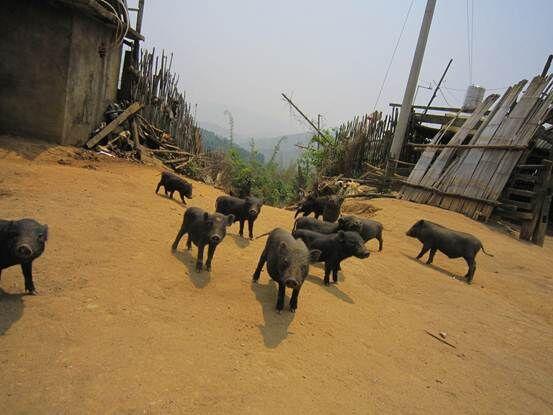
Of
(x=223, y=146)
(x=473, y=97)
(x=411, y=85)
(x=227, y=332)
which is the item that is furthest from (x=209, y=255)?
(x=223, y=146)

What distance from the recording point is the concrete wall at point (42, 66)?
9.66 meters

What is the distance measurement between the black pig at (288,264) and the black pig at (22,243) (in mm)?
2456

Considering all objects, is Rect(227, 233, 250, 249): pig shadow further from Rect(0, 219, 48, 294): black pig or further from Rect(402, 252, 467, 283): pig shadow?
Rect(402, 252, 467, 283): pig shadow

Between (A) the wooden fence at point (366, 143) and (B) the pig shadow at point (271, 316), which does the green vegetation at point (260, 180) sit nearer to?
(A) the wooden fence at point (366, 143)

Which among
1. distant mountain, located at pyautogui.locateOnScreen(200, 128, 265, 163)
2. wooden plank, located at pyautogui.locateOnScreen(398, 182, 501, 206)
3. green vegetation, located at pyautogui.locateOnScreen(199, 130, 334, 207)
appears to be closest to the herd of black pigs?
wooden plank, located at pyautogui.locateOnScreen(398, 182, 501, 206)

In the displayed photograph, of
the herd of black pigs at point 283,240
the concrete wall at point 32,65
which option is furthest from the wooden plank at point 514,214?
the concrete wall at point 32,65

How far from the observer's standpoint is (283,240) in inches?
193

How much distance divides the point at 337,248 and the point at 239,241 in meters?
2.15

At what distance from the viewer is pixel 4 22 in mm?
9617

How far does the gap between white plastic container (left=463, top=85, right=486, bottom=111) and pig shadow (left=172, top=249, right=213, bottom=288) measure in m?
16.5

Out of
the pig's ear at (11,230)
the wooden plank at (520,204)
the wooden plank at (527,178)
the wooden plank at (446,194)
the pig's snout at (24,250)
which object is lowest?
the pig's snout at (24,250)

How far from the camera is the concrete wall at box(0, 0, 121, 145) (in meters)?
9.66

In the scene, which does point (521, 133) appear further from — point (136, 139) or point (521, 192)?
point (136, 139)

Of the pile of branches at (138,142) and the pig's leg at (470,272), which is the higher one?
the pile of branches at (138,142)
